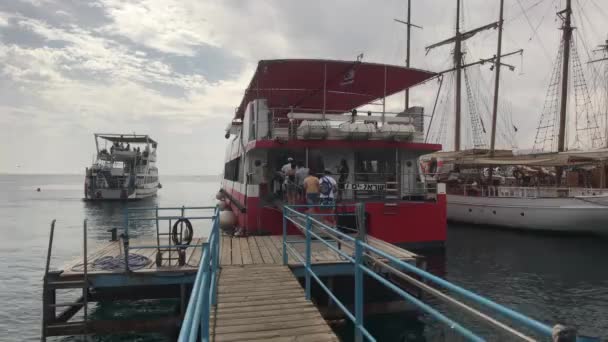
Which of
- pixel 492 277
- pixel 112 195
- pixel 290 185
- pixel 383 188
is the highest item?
pixel 290 185

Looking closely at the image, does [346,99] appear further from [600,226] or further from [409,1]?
[409,1]

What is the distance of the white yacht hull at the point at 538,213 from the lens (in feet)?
71.4

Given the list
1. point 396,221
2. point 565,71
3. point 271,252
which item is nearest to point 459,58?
point 565,71

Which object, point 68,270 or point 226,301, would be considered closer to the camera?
point 226,301

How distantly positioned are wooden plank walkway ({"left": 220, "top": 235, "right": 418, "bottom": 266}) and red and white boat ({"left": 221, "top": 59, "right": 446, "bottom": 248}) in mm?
2641

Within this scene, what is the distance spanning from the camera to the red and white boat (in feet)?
47.0

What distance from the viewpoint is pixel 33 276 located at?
16.4 meters

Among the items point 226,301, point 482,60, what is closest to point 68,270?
point 226,301

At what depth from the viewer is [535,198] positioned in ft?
78.8

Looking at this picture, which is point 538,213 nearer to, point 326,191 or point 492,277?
point 492,277

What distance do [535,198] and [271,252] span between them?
20262mm

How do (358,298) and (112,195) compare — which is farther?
(112,195)

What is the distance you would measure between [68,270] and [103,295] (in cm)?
181

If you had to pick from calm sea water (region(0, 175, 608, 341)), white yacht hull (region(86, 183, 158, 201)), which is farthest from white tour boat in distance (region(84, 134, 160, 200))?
calm sea water (region(0, 175, 608, 341))
